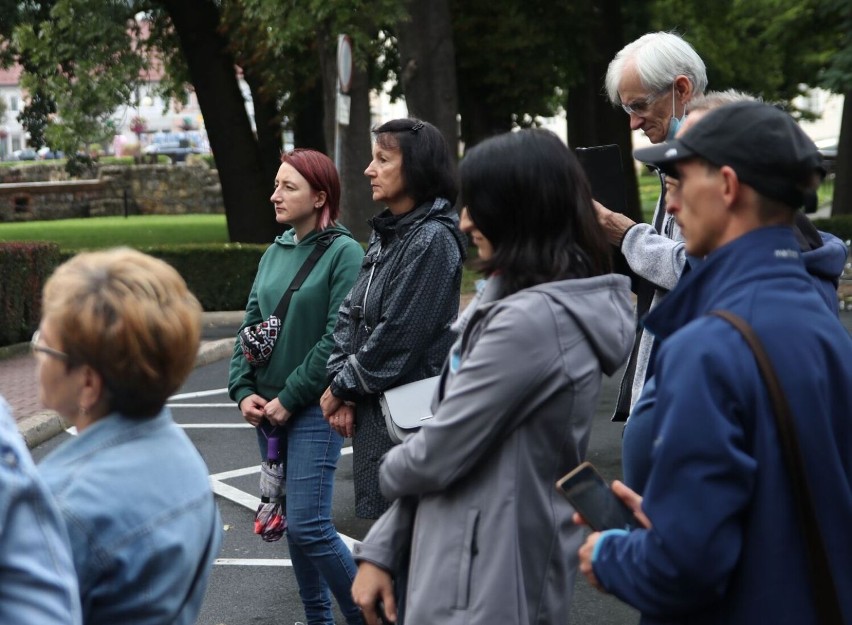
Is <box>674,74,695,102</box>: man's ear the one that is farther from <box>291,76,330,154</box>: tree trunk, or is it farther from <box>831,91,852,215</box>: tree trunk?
<box>291,76,330,154</box>: tree trunk

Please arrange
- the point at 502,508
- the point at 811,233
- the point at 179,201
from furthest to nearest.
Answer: the point at 179,201 < the point at 811,233 < the point at 502,508

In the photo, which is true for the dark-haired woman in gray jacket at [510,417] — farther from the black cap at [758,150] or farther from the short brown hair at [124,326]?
the short brown hair at [124,326]

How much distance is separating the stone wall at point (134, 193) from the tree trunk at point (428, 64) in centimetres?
2713

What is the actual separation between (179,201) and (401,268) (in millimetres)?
42449

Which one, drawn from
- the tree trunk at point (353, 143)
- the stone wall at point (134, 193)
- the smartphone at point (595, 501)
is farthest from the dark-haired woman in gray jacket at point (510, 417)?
the stone wall at point (134, 193)

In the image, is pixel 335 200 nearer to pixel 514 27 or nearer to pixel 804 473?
pixel 804 473

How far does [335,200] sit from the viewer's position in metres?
4.82

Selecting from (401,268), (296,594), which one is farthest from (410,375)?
(296,594)

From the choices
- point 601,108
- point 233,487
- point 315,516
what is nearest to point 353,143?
point 601,108

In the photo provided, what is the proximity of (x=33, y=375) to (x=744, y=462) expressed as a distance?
36.3 ft

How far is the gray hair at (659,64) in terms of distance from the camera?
12.9 feet

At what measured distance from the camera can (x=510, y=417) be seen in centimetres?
262

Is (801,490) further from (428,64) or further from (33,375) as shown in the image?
(428,64)

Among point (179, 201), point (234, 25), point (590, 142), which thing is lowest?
point (179, 201)
